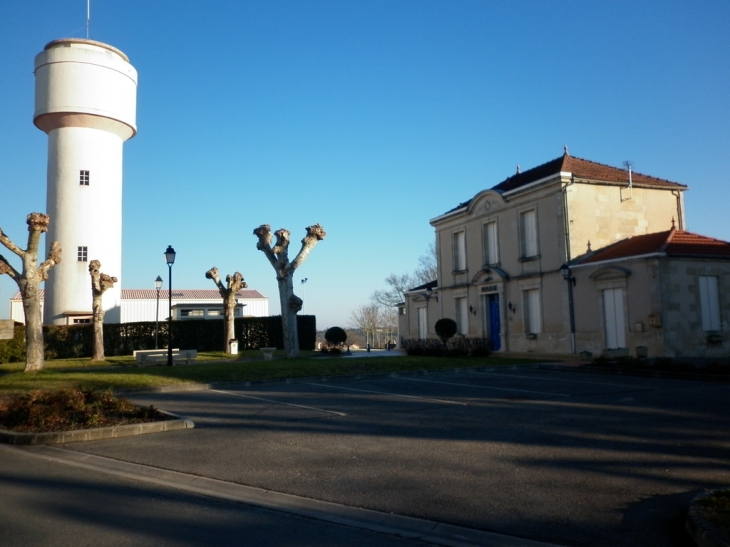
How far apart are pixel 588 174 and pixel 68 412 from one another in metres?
21.6

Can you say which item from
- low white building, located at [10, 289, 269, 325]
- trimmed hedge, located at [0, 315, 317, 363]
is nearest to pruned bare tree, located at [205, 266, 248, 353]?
trimmed hedge, located at [0, 315, 317, 363]

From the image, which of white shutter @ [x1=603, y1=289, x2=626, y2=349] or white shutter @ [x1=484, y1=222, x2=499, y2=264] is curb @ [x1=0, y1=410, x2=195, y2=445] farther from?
white shutter @ [x1=484, y1=222, x2=499, y2=264]

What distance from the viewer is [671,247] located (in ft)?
72.0

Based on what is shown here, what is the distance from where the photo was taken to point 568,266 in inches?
977

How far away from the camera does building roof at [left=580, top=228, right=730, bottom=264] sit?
72.0 ft

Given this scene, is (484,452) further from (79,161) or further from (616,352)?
(79,161)

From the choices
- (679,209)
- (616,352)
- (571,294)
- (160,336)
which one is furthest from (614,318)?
(160,336)

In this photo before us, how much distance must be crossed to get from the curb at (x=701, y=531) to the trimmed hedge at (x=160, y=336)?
2893 cm

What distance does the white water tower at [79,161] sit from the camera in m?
36.5

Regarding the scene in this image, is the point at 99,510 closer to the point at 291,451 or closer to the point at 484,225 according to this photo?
the point at 291,451

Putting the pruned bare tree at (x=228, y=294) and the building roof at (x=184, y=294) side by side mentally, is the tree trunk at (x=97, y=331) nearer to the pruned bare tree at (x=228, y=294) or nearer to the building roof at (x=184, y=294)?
the pruned bare tree at (x=228, y=294)

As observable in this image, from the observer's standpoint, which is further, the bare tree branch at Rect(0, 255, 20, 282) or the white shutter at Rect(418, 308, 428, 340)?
the white shutter at Rect(418, 308, 428, 340)

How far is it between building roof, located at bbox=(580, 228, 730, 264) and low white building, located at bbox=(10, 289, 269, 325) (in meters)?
36.5

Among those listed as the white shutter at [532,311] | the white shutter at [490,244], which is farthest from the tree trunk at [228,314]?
the white shutter at [532,311]
